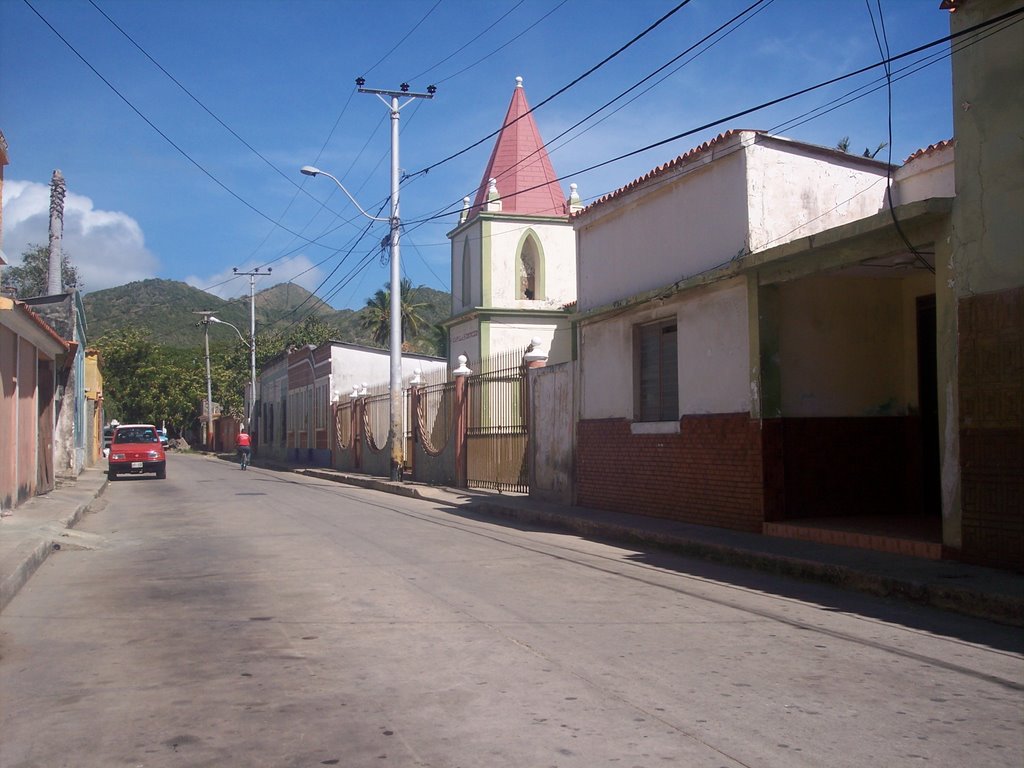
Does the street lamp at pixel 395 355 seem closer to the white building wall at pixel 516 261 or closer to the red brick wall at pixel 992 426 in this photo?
the white building wall at pixel 516 261

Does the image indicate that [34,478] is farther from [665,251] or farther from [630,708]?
[630,708]

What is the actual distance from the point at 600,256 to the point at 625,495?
169 inches

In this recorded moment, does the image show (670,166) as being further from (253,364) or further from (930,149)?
(253,364)

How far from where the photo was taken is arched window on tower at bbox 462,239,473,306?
103 feet

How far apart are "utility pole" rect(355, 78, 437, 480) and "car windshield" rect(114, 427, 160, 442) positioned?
10182 millimetres

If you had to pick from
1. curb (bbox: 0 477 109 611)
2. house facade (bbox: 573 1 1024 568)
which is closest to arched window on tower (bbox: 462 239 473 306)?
house facade (bbox: 573 1 1024 568)

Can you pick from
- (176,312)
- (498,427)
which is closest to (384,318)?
(498,427)

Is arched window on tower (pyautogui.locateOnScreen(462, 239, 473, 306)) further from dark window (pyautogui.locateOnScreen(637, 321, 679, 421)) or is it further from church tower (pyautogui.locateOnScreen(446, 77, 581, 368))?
dark window (pyautogui.locateOnScreen(637, 321, 679, 421))

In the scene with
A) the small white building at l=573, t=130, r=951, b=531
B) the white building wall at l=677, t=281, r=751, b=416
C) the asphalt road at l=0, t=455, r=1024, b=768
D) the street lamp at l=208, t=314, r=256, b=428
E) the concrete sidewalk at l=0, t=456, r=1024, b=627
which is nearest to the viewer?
the asphalt road at l=0, t=455, r=1024, b=768

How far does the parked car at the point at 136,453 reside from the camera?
102 feet

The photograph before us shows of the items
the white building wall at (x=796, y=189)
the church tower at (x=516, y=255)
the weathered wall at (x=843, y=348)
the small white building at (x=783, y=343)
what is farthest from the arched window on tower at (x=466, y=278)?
the weathered wall at (x=843, y=348)

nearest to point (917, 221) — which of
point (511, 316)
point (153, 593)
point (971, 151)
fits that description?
point (971, 151)

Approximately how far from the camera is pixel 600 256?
55.6 ft

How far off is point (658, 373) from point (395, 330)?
40.6 feet
